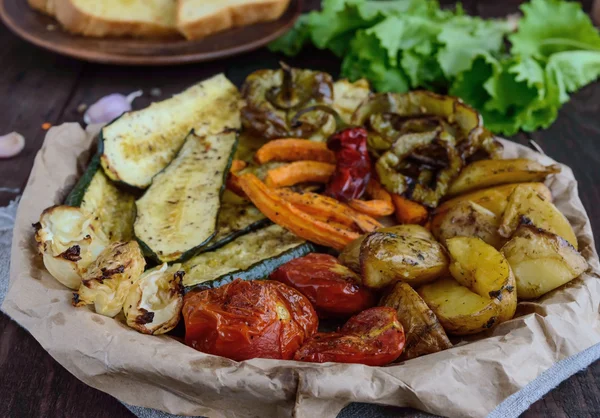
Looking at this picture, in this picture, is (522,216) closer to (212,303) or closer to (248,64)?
(212,303)

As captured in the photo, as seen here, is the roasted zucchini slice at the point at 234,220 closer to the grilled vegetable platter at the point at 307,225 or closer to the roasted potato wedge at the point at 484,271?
the grilled vegetable platter at the point at 307,225

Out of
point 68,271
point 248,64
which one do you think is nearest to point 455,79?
point 248,64

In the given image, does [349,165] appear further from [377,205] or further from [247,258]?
[247,258]

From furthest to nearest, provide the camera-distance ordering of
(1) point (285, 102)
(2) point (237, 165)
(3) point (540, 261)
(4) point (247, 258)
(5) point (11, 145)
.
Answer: (5) point (11, 145), (1) point (285, 102), (2) point (237, 165), (4) point (247, 258), (3) point (540, 261)

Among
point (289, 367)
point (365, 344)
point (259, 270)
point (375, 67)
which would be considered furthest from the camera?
point (375, 67)

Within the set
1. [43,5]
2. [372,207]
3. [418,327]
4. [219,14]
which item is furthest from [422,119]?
[43,5]

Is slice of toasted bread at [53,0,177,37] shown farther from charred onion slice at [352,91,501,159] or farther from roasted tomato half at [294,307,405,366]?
roasted tomato half at [294,307,405,366]

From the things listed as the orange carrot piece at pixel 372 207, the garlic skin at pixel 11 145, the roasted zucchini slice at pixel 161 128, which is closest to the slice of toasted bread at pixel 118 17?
the garlic skin at pixel 11 145
